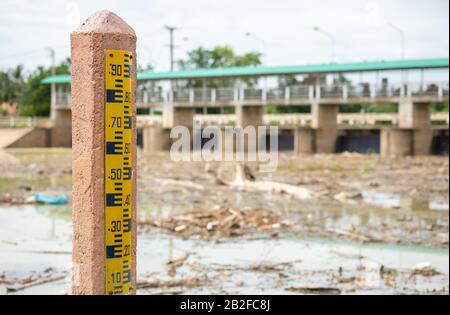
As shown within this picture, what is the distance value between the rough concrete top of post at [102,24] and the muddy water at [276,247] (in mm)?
7335

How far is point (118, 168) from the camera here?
3.38 meters

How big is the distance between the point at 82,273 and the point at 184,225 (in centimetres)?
1497

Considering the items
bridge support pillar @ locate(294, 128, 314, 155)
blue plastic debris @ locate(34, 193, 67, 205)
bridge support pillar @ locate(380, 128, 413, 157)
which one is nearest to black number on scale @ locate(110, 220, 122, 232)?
blue plastic debris @ locate(34, 193, 67, 205)

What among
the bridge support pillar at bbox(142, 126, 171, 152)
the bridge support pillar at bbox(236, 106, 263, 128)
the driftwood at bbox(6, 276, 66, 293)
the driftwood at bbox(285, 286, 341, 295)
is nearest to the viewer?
the driftwood at bbox(6, 276, 66, 293)

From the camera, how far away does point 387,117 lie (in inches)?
2181

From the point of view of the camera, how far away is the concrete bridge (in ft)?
154

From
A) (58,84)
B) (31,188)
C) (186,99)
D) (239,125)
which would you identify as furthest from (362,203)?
(58,84)

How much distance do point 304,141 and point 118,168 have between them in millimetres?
46108

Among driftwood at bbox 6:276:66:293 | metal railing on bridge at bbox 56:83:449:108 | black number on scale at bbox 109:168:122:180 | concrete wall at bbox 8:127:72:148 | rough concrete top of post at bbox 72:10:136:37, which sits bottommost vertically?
driftwood at bbox 6:276:66:293

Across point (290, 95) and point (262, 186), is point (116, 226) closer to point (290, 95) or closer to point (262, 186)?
point (262, 186)

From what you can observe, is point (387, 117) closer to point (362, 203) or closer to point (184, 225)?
point (362, 203)

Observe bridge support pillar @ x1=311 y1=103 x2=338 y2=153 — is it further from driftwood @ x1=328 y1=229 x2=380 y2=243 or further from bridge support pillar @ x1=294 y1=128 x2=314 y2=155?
driftwood @ x1=328 y1=229 x2=380 y2=243

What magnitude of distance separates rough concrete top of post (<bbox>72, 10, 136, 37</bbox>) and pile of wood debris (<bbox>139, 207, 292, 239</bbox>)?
46.0ft

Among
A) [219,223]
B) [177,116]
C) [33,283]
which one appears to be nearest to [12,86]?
[177,116]
